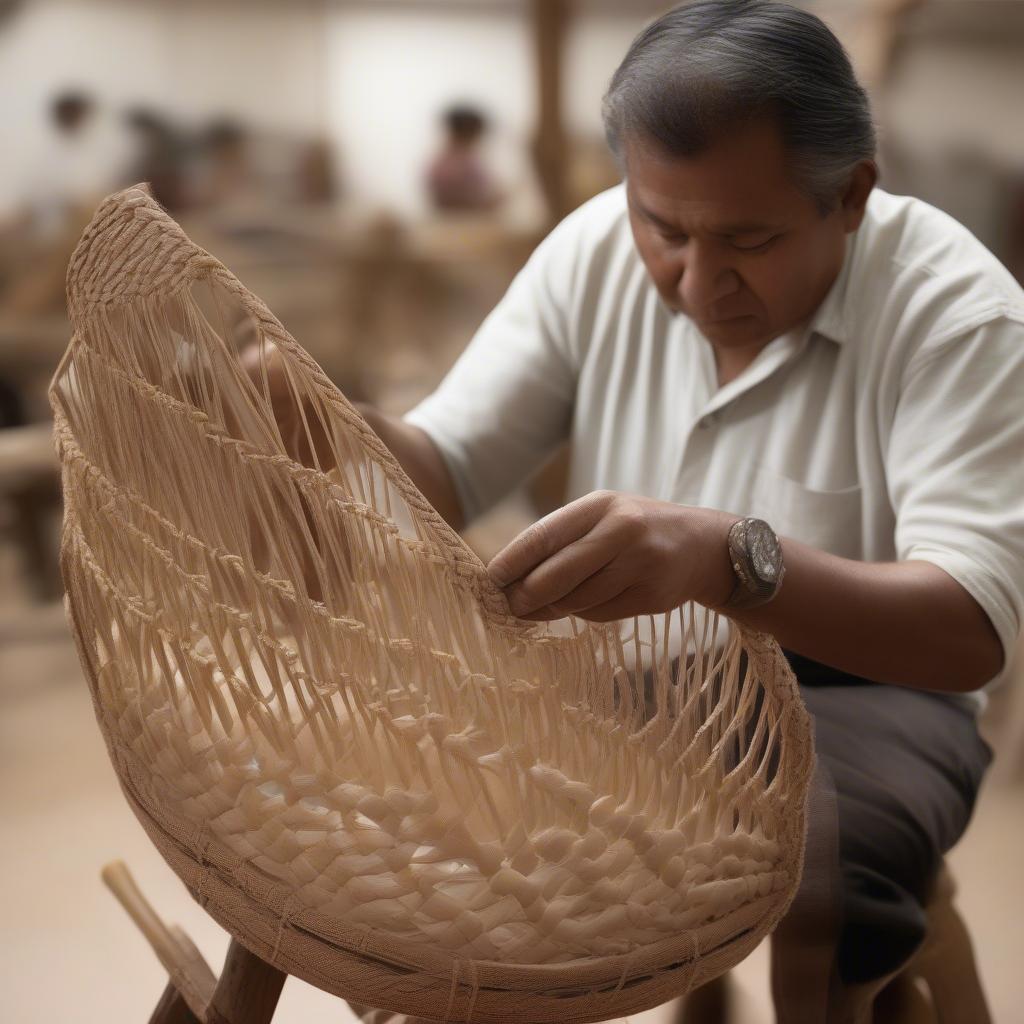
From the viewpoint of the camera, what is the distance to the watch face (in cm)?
71

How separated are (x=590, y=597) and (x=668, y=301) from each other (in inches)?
15.1

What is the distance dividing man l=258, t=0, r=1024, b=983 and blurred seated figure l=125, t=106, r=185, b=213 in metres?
2.01

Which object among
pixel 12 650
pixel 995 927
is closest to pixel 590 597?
pixel 995 927

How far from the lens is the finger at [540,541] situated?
636mm

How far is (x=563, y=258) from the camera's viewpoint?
1142mm

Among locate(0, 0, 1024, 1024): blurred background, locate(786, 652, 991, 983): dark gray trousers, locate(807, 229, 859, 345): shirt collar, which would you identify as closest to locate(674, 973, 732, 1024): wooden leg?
locate(786, 652, 991, 983): dark gray trousers

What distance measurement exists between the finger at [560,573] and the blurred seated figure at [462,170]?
7.50ft

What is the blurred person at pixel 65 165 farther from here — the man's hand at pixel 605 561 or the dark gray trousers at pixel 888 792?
the man's hand at pixel 605 561

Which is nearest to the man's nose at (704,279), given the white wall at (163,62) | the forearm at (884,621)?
the forearm at (884,621)

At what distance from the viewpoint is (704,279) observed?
90 cm

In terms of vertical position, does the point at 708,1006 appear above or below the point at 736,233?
below

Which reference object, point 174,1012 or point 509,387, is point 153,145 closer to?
point 509,387

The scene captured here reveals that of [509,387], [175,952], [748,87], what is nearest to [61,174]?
[509,387]

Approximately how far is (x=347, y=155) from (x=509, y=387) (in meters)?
2.02
